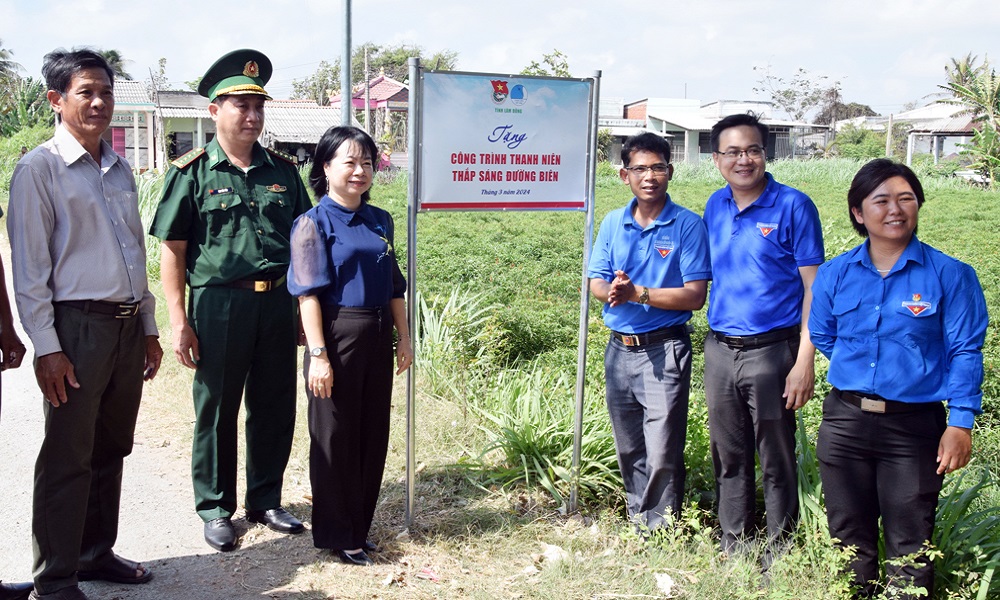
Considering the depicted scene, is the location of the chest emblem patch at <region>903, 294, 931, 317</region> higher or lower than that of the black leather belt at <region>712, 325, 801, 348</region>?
higher

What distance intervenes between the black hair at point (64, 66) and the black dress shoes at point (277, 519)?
214 centimetres

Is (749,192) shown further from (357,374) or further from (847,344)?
(357,374)

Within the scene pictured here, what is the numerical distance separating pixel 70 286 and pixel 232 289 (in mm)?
842

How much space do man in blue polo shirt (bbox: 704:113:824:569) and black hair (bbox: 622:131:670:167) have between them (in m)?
0.22

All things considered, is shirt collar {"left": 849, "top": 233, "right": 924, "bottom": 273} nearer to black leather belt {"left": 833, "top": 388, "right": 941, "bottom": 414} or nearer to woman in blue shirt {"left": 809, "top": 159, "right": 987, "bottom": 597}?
woman in blue shirt {"left": 809, "top": 159, "right": 987, "bottom": 597}

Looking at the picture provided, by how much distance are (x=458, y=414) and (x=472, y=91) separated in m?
2.39

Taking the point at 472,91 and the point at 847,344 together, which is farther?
the point at 472,91

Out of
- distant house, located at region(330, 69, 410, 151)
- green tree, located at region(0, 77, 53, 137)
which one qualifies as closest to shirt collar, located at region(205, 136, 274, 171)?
distant house, located at region(330, 69, 410, 151)

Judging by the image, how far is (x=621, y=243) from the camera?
4.08m

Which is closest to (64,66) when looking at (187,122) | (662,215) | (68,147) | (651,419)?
(68,147)

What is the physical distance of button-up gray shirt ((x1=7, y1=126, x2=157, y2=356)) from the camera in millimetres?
3260

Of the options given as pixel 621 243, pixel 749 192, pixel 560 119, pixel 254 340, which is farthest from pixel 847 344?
pixel 254 340

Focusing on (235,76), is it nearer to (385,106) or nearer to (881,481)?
(881,481)

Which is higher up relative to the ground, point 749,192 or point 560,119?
point 560,119
